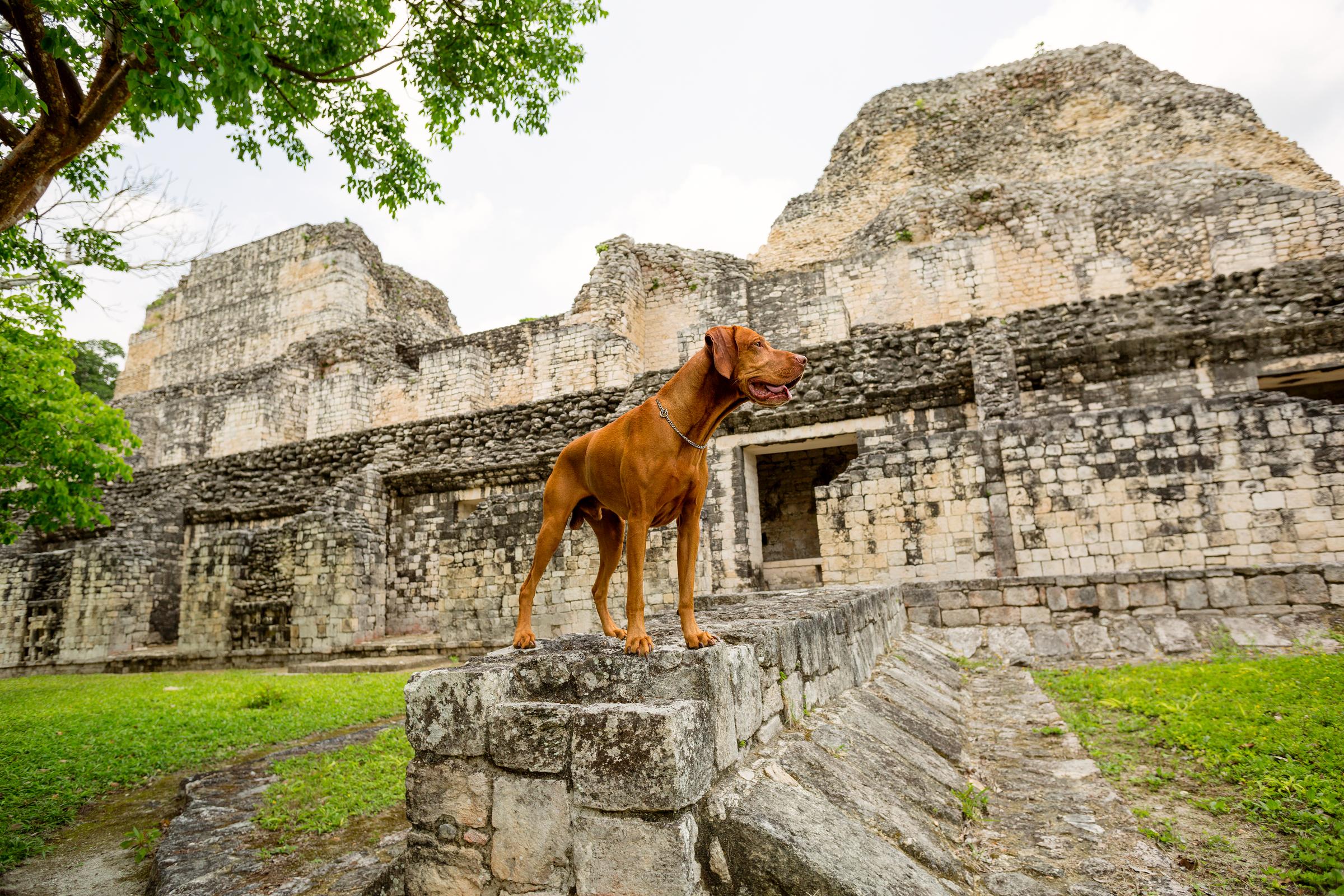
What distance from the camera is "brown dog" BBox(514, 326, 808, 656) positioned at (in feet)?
7.39

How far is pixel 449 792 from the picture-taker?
6.88 ft

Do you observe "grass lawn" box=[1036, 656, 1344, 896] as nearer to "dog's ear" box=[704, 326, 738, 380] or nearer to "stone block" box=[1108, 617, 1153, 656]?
"stone block" box=[1108, 617, 1153, 656]

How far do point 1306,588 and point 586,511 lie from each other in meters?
7.09

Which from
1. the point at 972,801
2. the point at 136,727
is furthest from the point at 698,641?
the point at 136,727

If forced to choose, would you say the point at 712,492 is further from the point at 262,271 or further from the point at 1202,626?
the point at 262,271

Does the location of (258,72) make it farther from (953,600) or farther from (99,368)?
(99,368)

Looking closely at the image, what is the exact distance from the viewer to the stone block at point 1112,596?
6.75 meters

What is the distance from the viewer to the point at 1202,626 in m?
6.42

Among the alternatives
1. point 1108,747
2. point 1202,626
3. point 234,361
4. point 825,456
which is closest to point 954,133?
point 825,456

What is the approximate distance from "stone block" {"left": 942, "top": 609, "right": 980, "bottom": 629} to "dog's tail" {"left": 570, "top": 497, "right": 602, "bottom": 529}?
5599mm

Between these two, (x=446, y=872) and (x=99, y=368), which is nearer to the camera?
(x=446, y=872)

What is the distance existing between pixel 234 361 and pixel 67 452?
23200 millimetres

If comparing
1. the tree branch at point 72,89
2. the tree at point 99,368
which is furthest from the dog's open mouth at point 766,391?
the tree at point 99,368

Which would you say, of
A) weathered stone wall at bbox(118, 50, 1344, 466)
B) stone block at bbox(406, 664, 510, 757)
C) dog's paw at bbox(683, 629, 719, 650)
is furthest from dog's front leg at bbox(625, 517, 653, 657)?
weathered stone wall at bbox(118, 50, 1344, 466)
